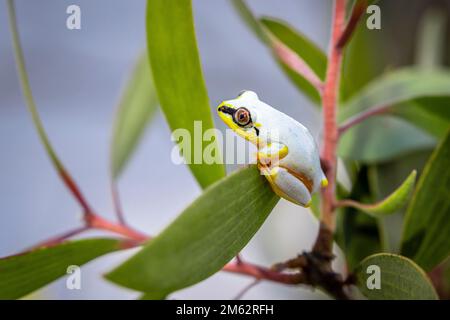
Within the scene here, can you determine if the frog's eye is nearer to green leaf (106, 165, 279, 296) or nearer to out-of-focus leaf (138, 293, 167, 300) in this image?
green leaf (106, 165, 279, 296)

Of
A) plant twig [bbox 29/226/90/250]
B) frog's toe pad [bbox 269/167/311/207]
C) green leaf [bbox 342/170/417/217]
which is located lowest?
plant twig [bbox 29/226/90/250]

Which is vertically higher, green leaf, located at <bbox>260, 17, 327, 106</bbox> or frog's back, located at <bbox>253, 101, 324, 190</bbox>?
green leaf, located at <bbox>260, 17, 327, 106</bbox>

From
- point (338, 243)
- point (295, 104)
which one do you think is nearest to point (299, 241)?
point (295, 104)

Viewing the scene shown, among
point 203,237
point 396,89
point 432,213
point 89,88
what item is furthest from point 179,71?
point 89,88

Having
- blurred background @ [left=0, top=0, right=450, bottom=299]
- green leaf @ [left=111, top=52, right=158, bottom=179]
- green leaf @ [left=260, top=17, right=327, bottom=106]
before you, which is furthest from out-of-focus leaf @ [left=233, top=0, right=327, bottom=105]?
blurred background @ [left=0, top=0, right=450, bottom=299]

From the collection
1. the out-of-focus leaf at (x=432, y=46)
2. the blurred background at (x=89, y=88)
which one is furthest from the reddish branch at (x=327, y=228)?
the blurred background at (x=89, y=88)

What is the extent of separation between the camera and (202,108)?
1.58ft

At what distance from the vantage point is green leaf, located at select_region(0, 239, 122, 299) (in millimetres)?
483

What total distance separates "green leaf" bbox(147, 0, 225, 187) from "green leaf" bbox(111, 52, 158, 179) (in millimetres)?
305

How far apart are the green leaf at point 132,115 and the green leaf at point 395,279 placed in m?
0.41

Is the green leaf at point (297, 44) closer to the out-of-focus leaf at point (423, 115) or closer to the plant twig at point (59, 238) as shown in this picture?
the out-of-focus leaf at point (423, 115)

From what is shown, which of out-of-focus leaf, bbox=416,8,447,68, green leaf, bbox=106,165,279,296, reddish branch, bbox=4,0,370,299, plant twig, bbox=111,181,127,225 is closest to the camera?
green leaf, bbox=106,165,279,296

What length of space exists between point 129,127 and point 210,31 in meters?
1.37

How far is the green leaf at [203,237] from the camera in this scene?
0.32 metres
